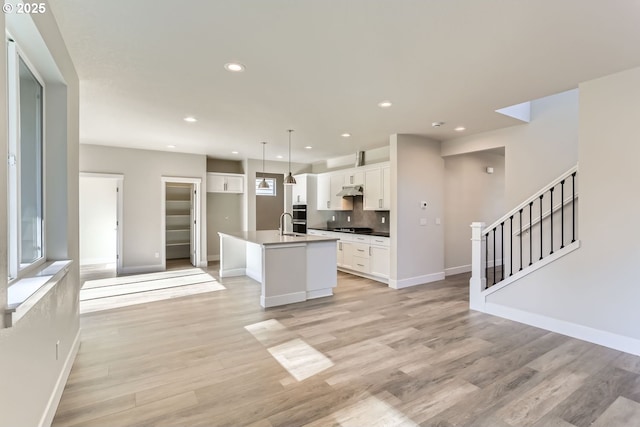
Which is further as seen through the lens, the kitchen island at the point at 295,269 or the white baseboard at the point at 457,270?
the white baseboard at the point at 457,270

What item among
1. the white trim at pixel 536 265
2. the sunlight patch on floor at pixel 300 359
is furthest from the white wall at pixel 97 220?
the white trim at pixel 536 265

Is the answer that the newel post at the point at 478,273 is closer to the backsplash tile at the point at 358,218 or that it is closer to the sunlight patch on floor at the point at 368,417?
the backsplash tile at the point at 358,218

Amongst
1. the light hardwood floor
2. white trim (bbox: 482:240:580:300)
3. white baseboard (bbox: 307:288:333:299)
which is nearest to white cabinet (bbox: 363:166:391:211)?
white baseboard (bbox: 307:288:333:299)

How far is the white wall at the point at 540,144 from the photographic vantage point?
441 centimetres

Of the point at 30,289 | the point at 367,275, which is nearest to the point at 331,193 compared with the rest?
the point at 367,275

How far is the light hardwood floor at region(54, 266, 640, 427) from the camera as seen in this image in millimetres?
2057

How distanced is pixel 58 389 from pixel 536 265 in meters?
4.71

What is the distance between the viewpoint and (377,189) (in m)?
6.32

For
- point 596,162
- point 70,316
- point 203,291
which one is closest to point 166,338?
point 70,316

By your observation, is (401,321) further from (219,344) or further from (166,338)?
(166,338)

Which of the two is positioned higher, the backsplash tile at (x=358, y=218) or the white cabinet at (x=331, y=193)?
the white cabinet at (x=331, y=193)

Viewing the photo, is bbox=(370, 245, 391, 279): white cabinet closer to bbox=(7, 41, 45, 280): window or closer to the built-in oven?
the built-in oven

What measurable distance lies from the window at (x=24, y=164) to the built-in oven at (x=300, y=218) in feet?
20.0

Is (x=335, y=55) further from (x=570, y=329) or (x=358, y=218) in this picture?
(x=358, y=218)
